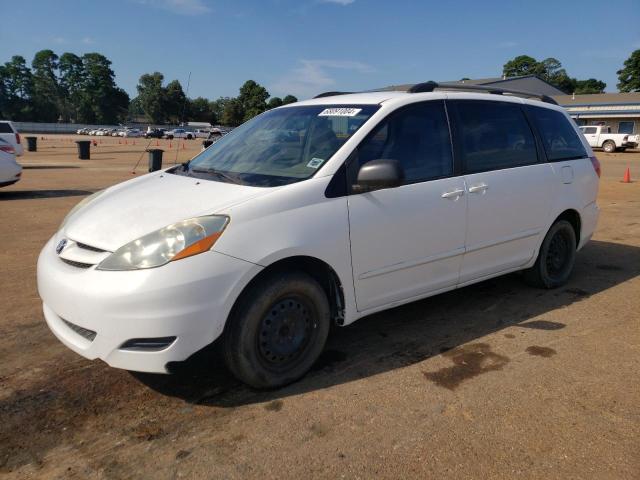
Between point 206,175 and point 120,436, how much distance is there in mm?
1752

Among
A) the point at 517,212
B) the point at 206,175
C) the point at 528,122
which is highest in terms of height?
the point at 528,122

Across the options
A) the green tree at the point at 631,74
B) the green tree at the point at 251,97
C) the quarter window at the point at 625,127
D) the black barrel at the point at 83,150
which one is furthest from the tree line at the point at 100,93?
the black barrel at the point at 83,150

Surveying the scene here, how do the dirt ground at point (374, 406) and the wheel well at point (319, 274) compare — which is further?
the wheel well at point (319, 274)

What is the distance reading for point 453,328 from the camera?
4.19 m

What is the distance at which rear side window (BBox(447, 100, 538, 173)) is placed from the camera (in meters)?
4.12

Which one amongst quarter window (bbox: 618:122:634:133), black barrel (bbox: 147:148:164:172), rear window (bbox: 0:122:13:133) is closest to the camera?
black barrel (bbox: 147:148:164:172)

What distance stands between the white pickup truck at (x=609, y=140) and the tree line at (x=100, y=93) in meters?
68.2

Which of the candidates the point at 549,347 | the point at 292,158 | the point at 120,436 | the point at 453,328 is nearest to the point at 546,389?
the point at 549,347

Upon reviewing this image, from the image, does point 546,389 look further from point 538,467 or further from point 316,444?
point 316,444

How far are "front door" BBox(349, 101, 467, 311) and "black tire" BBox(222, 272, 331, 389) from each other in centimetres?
35

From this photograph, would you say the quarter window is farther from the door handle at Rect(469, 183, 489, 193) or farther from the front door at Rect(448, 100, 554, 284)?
the door handle at Rect(469, 183, 489, 193)

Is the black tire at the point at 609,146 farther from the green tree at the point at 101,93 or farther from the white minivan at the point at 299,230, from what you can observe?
the green tree at the point at 101,93

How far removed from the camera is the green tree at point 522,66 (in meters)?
105

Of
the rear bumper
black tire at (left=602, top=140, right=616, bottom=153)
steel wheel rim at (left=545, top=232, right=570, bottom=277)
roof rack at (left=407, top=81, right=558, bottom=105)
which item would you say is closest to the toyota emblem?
roof rack at (left=407, top=81, right=558, bottom=105)
